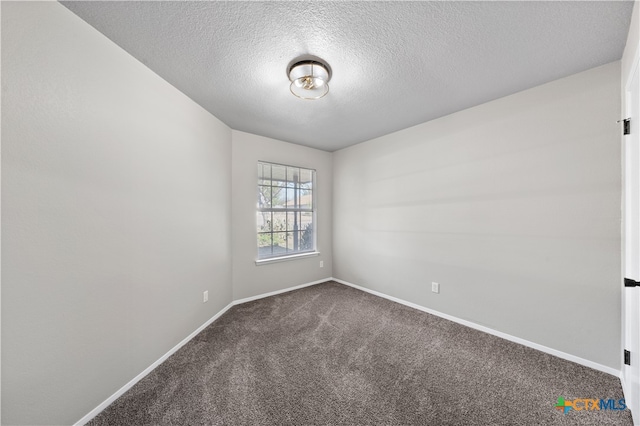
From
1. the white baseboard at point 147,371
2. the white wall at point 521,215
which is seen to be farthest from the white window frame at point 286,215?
the white wall at point 521,215

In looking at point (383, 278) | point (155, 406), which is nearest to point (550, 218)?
point (383, 278)

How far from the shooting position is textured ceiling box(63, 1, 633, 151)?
1.33 m

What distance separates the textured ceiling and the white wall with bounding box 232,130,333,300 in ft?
3.23

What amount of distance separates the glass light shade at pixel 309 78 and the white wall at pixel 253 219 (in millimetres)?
1531

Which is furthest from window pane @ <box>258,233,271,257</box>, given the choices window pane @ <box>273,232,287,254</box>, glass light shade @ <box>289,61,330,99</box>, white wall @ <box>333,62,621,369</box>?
glass light shade @ <box>289,61,330,99</box>

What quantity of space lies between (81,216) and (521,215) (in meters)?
3.51

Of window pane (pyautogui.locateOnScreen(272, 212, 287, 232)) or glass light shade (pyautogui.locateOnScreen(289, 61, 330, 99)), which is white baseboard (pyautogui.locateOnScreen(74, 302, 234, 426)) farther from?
glass light shade (pyautogui.locateOnScreen(289, 61, 330, 99))

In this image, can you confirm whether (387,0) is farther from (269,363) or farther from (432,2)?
(269,363)

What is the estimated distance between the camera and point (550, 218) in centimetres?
204

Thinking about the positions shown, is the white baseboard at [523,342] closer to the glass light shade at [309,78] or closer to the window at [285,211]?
the window at [285,211]

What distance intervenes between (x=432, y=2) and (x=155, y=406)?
9.96ft

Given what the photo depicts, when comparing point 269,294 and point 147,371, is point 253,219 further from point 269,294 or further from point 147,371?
point 147,371

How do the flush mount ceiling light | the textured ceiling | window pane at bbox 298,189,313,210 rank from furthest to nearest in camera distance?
window pane at bbox 298,189,313,210 → the flush mount ceiling light → the textured ceiling

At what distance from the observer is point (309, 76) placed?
1820mm
